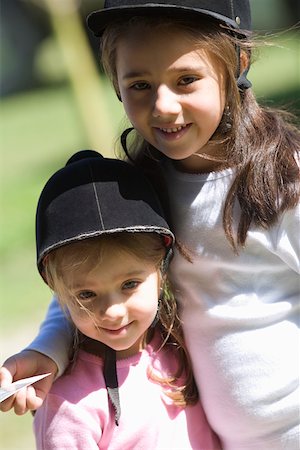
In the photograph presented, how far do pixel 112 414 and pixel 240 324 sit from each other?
1.50 feet

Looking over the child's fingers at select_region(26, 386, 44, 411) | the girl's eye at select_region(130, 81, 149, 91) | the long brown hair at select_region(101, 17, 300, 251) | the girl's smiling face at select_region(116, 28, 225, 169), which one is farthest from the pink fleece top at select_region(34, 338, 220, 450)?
the girl's eye at select_region(130, 81, 149, 91)

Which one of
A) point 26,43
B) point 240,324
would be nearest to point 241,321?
point 240,324

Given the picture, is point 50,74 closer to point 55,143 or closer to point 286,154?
point 55,143

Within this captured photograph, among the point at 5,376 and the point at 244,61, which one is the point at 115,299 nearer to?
the point at 5,376

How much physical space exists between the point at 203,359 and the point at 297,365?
28 centimetres

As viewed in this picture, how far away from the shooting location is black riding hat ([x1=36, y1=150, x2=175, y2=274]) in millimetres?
2271

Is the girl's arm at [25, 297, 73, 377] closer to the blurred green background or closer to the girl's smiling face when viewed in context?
the girl's smiling face

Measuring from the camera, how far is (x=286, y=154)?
2438 mm

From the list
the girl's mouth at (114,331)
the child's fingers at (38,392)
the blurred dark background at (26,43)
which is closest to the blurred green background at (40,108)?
the blurred dark background at (26,43)

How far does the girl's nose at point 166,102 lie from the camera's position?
7.59 ft

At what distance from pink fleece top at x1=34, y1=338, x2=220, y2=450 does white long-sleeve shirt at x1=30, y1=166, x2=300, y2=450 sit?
Result: 3.2 inches

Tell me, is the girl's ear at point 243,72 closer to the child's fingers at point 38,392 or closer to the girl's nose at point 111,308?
the girl's nose at point 111,308

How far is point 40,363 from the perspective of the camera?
2.47 m

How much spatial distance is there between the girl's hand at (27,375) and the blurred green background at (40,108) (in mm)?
990
